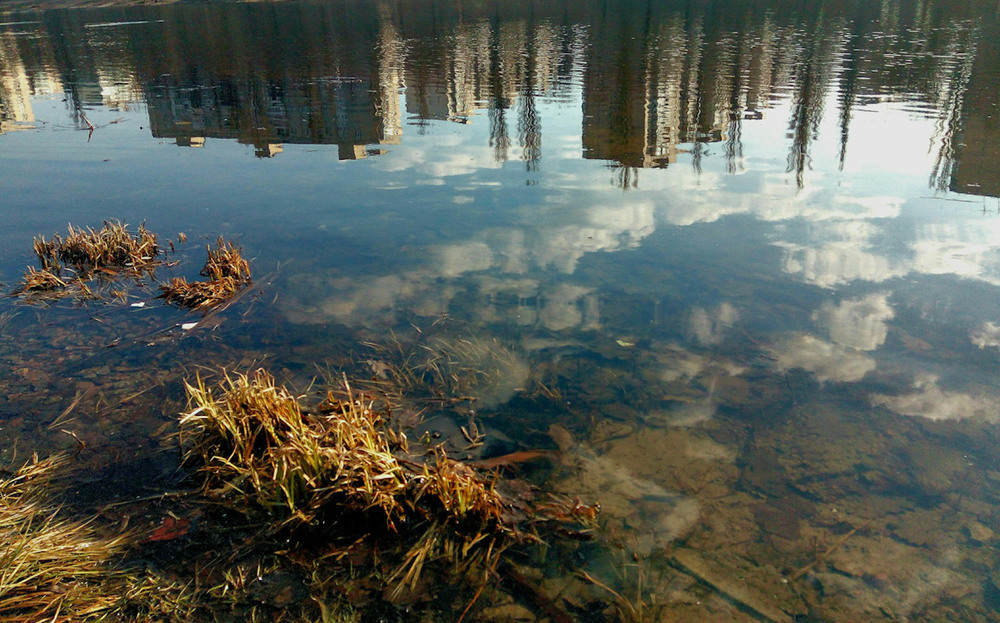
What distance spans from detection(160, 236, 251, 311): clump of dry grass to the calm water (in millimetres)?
233

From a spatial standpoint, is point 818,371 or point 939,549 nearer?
point 939,549

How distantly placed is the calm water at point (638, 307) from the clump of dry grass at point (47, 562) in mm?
421

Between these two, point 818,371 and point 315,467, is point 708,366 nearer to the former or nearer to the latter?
point 818,371

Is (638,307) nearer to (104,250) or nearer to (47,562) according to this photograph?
(47,562)

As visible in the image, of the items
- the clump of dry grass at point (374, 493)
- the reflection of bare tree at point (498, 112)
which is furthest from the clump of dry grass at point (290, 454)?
the reflection of bare tree at point (498, 112)

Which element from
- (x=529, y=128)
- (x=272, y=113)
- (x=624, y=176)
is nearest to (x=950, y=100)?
(x=529, y=128)

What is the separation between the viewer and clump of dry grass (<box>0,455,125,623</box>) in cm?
286

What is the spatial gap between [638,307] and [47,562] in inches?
184

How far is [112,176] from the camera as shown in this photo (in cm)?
1053

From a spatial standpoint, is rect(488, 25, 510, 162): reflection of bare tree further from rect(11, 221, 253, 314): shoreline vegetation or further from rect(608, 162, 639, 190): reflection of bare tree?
rect(11, 221, 253, 314): shoreline vegetation

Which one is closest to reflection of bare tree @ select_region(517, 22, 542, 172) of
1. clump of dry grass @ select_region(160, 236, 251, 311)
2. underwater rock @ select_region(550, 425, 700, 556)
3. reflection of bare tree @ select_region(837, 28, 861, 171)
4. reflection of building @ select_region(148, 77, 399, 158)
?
reflection of building @ select_region(148, 77, 399, 158)

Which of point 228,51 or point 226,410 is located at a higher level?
point 228,51

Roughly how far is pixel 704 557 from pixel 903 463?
63.8 inches

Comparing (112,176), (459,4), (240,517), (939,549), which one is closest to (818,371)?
(939,549)
